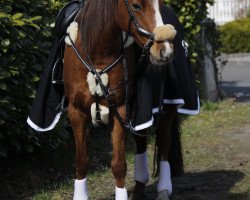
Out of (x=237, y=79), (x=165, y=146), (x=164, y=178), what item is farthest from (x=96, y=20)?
(x=237, y=79)

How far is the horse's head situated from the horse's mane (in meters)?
0.11

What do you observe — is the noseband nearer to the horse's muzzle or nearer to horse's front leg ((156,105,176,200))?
the horse's muzzle

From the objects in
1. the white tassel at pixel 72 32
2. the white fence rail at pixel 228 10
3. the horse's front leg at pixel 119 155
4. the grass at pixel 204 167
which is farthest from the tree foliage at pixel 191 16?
the white fence rail at pixel 228 10

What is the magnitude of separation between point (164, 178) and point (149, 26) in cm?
190

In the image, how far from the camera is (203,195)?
5953 mm

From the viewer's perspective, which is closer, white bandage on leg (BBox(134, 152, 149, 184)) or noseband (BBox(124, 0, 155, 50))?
noseband (BBox(124, 0, 155, 50))

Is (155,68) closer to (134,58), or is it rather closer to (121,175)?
(134,58)

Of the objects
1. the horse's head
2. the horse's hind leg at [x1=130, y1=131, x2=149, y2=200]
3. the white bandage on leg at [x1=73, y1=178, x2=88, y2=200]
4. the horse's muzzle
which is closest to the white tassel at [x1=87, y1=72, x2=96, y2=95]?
the horse's head

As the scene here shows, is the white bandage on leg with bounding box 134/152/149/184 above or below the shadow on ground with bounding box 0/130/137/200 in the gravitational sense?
above

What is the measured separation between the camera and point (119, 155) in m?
4.63

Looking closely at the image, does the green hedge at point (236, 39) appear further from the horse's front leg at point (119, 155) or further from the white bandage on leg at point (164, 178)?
the horse's front leg at point (119, 155)

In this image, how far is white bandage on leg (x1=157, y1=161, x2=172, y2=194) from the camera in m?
5.59

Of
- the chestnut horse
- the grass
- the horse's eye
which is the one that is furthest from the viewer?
the grass

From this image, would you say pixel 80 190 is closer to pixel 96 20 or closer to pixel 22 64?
pixel 96 20
